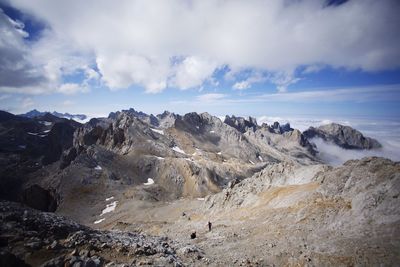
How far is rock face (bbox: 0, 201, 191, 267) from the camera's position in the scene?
1952 cm

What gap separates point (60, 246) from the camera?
2131 cm

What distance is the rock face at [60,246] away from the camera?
19.5m

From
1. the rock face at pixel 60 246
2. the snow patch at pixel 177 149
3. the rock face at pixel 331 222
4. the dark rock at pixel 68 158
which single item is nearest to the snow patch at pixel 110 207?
the dark rock at pixel 68 158

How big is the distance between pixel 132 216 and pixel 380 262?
258 ft

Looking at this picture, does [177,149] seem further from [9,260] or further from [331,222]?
[9,260]

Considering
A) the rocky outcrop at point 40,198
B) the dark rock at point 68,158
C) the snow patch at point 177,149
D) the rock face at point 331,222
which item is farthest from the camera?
the snow patch at point 177,149

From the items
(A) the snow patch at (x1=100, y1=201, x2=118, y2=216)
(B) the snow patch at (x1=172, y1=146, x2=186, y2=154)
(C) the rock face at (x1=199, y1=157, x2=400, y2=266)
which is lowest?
(A) the snow patch at (x1=100, y1=201, x2=118, y2=216)

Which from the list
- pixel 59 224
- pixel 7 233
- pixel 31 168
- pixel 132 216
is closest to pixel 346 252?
pixel 59 224

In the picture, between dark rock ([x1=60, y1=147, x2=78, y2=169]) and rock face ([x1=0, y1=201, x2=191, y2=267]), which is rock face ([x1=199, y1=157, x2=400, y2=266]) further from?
dark rock ([x1=60, y1=147, x2=78, y2=169])

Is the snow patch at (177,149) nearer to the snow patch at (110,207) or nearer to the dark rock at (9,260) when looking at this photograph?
the snow patch at (110,207)

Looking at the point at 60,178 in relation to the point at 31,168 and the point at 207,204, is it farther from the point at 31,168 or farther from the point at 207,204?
the point at 207,204

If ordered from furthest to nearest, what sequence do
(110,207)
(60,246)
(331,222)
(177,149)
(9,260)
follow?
(177,149)
(110,207)
(331,222)
(60,246)
(9,260)

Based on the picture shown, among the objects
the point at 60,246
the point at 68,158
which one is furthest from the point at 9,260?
the point at 68,158

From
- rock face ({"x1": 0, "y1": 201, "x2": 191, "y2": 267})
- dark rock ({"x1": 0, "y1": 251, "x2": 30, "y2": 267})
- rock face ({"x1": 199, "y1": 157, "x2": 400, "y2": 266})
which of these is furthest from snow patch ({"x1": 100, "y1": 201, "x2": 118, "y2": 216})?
dark rock ({"x1": 0, "y1": 251, "x2": 30, "y2": 267})
